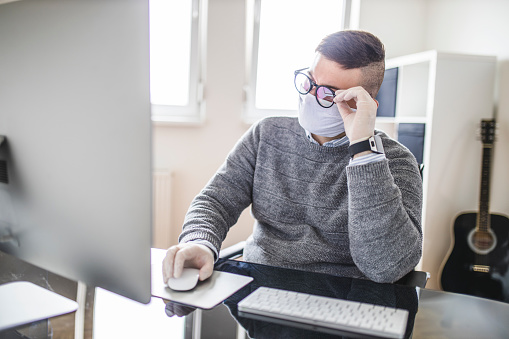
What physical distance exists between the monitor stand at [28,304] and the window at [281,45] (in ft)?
7.48

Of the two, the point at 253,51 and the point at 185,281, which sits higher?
the point at 253,51

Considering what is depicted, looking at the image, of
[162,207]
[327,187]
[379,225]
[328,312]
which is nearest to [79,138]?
[328,312]

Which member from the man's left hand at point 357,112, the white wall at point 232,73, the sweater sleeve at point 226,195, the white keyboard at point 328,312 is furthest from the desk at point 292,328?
the white wall at point 232,73

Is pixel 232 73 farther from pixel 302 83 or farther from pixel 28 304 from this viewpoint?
pixel 28 304

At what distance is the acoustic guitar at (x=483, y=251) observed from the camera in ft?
7.66

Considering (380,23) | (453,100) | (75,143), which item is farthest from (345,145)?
(380,23)

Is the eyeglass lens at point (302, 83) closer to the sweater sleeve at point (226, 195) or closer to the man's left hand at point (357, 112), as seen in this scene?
the man's left hand at point (357, 112)

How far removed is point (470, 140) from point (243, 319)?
2246 mm

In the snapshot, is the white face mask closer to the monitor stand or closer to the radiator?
the monitor stand

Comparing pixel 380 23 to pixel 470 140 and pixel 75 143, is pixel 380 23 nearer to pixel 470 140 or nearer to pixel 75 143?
pixel 470 140

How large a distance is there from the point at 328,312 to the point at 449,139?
209 centimetres

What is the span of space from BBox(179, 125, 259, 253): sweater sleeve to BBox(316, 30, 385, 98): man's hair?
0.36 m

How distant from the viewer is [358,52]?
3.86 ft

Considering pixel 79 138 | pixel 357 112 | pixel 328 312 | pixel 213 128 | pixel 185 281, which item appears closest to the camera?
pixel 79 138
